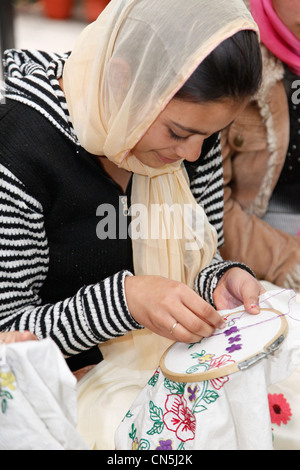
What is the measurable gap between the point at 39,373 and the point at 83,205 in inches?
16.7

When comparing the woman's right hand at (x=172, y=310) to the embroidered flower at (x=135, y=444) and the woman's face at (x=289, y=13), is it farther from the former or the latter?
the woman's face at (x=289, y=13)

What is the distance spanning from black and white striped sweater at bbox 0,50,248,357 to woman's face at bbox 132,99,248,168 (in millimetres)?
147

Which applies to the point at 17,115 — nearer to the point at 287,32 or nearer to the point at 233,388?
the point at 233,388

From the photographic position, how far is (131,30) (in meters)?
0.92

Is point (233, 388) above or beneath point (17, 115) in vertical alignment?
beneath

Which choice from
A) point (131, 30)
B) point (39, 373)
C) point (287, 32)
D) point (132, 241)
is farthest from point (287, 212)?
point (39, 373)

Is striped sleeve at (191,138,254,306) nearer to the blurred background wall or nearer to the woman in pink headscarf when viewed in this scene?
the woman in pink headscarf

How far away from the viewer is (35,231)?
1045mm

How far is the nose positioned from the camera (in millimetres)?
971

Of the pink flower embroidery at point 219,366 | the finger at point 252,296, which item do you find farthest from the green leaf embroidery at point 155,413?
the finger at point 252,296

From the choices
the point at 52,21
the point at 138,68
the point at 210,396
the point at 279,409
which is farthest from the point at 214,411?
the point at 52,21

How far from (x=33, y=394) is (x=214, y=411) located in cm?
26

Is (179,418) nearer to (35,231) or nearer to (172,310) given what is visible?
(172,310)
